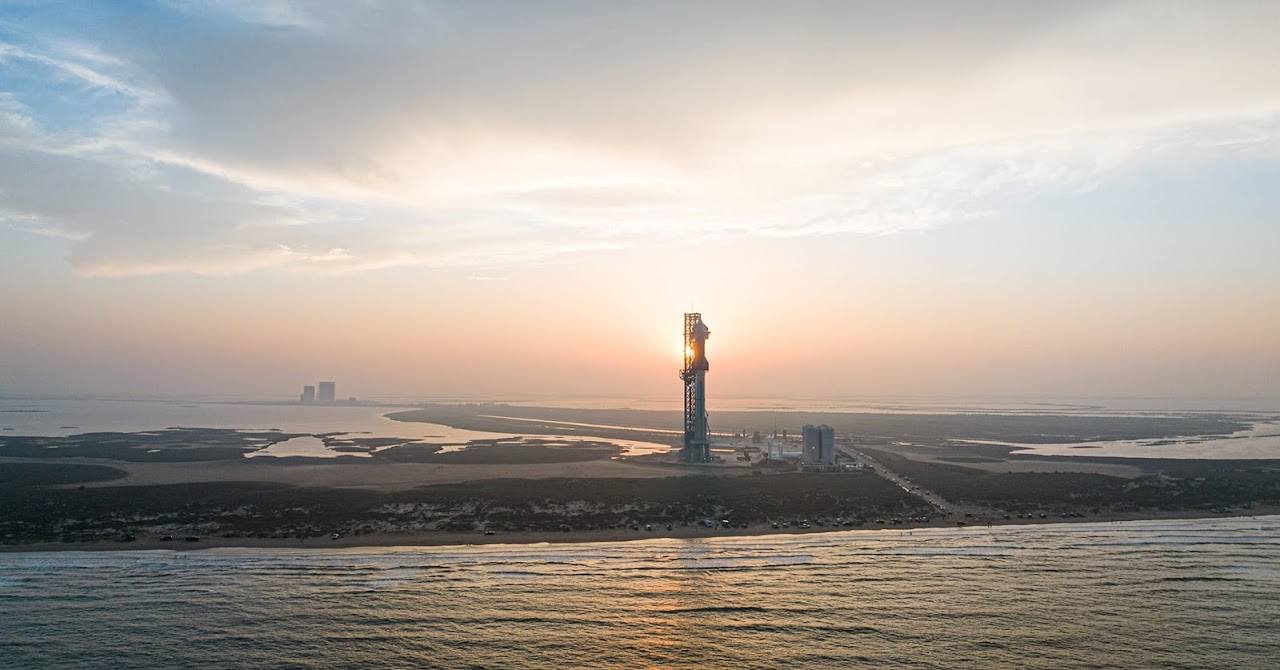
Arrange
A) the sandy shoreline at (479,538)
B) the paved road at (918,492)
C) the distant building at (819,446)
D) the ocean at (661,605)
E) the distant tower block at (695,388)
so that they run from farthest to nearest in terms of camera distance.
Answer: the distant tower block at (695,388) < the distant building at (819,446) < the paved road at (918,492) < the sandy shoreline at (479,538) < the ocean at (661,605)

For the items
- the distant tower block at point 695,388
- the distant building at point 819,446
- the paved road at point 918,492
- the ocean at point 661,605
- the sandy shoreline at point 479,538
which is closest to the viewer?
the ocean at point 661,605

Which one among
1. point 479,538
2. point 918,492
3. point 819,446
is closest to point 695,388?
point 819,446

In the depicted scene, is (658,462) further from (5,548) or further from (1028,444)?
(1028,444)

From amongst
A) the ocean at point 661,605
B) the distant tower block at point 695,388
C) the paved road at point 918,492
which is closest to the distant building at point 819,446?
the paved road at point 918,492

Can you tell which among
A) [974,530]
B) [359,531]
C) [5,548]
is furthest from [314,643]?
Answer: [974,530]

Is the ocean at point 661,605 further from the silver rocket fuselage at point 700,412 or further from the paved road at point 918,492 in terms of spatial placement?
the silver rocket fuselage at point 700,412

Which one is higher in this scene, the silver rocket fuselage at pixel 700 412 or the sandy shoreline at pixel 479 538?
the silver rocket fuselage at pixel 700 412

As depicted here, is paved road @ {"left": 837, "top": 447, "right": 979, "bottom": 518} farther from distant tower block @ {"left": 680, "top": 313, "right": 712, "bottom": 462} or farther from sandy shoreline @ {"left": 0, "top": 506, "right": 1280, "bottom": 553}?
distant tower block @ {"left": 680, "top": 313, "right": 712, "bottom": 462}
